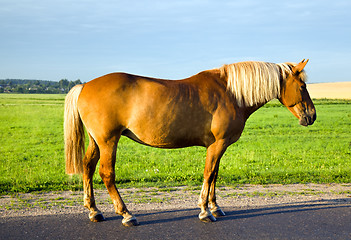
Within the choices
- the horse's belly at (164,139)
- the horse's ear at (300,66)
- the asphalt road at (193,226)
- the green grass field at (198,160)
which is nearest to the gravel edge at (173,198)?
the asphalt road at (193,226)

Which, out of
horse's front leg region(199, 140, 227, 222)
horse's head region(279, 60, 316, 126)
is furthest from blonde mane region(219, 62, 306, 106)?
horse's front leg region(199, 140, 227, 222)

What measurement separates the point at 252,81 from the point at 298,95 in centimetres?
85

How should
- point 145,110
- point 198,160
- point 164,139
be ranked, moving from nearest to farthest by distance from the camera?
point 145,110, point 164,139, point 198,160

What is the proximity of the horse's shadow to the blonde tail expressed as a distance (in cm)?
97

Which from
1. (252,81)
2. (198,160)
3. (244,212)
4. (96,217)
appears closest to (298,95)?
(252,81)

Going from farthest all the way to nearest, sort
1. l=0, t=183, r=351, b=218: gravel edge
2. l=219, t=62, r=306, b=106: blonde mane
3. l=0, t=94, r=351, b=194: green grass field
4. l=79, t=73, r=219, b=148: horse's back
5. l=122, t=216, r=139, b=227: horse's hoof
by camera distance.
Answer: l=0, t=94, r=351, b=194: green grass field, l=0, t=183, r=351, b=218: gravel edge, l=219, t=62, r=306, b=106: blonde mane, l=79, t=73, r=219, b=148: horse's back, l=122, t=216, r=139, b=227: horse's hoof

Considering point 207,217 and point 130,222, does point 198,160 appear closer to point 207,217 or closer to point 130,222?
point 207,217

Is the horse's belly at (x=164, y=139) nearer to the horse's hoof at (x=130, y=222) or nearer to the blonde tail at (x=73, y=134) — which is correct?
the blonde tail at (x=73, y=134)

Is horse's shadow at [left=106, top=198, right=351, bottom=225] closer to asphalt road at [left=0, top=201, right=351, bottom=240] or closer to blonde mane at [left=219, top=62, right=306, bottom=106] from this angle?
asphalt road at [left=0, top=201, right=351, bottom=240]

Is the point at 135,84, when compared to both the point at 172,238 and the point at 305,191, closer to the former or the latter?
the point at 172,238

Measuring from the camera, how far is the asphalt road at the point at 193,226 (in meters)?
4.36

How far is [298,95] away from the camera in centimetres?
560

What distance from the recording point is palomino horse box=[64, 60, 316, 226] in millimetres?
4922

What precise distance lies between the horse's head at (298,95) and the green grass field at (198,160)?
2.25 metres
